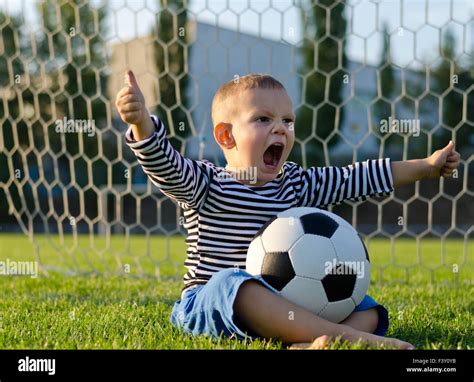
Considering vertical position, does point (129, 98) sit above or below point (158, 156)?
above

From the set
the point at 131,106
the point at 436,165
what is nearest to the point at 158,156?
the point at 131,106

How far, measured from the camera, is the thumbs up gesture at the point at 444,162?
2201 mm

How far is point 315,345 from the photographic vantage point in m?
1.67

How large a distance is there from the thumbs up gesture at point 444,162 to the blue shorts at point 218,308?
0.51 m

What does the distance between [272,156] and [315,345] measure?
25.1 inches

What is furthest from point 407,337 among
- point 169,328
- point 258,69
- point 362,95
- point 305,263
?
point 362,95

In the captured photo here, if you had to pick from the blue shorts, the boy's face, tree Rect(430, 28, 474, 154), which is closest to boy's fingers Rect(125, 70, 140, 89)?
the boy's face

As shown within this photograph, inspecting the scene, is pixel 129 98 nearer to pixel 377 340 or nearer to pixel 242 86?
pixel 242 86

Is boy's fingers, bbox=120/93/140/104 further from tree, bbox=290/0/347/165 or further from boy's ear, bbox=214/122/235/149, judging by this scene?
tree, bbox=290/0/347/165

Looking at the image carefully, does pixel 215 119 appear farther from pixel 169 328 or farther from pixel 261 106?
pixel 169 328

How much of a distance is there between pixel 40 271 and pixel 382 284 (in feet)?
6.48

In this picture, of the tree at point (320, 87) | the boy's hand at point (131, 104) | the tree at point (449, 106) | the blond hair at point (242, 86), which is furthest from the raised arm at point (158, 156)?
the tree at point (449, 106)

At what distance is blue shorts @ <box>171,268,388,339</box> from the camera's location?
1.79 metres

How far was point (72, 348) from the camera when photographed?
1.76 meters
